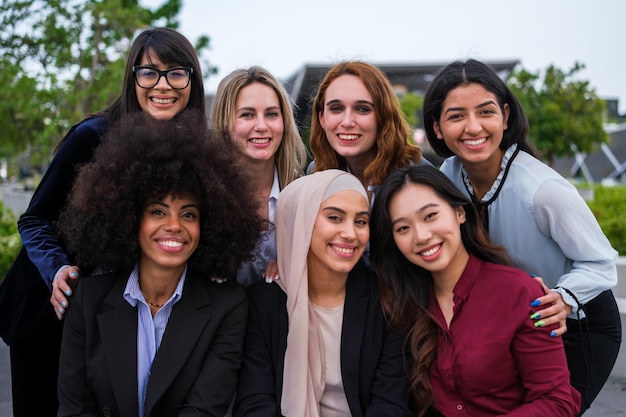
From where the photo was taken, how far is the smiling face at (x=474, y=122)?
3504 millimetres

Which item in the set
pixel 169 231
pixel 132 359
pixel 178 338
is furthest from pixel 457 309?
pixel 132 359

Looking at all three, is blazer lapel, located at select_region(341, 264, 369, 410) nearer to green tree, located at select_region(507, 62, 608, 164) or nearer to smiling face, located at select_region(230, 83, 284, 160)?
smiling face, located at select_region(230, 83, 284, 160)

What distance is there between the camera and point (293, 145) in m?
4.39

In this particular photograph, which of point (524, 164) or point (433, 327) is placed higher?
point (524, 164)

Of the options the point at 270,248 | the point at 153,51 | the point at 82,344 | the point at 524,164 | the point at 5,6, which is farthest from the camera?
the point at 5,6

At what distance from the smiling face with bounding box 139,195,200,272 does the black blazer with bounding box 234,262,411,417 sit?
1.71 ft

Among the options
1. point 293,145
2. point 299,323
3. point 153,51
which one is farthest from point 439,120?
point 153,51

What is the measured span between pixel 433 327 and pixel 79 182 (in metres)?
2.00

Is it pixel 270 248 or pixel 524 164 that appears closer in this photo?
pixel 524 164

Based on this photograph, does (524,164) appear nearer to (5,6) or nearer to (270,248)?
(270,248)

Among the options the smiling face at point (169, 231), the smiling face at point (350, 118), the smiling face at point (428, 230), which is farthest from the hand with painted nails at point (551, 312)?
the smiling face at point (169, 231)

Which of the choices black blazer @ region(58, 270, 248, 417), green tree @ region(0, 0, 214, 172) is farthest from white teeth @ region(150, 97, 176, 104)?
green tree @ region(0, 0, 214, 172)

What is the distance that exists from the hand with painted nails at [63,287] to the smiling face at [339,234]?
4.08 feet

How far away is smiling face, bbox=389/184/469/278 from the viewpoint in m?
3.25
